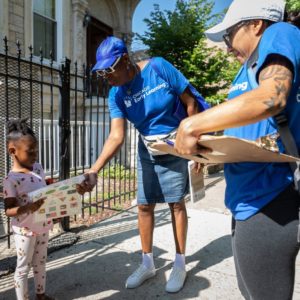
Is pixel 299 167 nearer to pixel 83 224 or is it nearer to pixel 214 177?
pixel 83 224

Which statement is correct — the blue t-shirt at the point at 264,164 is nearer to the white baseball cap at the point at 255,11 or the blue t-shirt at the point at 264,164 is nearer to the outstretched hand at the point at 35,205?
the white baseball cap at the point at 255,11

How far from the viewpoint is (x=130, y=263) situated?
3.17 metres

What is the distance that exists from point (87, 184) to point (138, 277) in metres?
1.03

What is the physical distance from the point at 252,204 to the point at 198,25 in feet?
21.9

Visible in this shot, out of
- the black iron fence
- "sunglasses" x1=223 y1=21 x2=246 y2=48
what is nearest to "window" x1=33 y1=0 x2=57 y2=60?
the black iron fence

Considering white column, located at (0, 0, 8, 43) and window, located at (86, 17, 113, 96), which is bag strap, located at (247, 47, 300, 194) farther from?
window, located at (86, 17, 113, 96)

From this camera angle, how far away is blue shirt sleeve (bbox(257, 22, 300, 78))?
1.13 m

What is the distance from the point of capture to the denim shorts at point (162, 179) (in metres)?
2.72

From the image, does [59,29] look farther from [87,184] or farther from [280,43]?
[280,43]

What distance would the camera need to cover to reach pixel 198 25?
739 cm

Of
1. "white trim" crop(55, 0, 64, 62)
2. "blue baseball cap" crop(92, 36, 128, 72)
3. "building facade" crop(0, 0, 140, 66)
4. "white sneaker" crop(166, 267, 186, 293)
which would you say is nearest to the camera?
"blue baseball cap" crop(92, 36, 128, 72)

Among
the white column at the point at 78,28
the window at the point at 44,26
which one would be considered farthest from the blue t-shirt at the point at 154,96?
the white column at the point at 78,28

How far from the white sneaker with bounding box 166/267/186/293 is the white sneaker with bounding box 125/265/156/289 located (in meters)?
0.19

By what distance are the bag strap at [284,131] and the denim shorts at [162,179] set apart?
1.45 m
